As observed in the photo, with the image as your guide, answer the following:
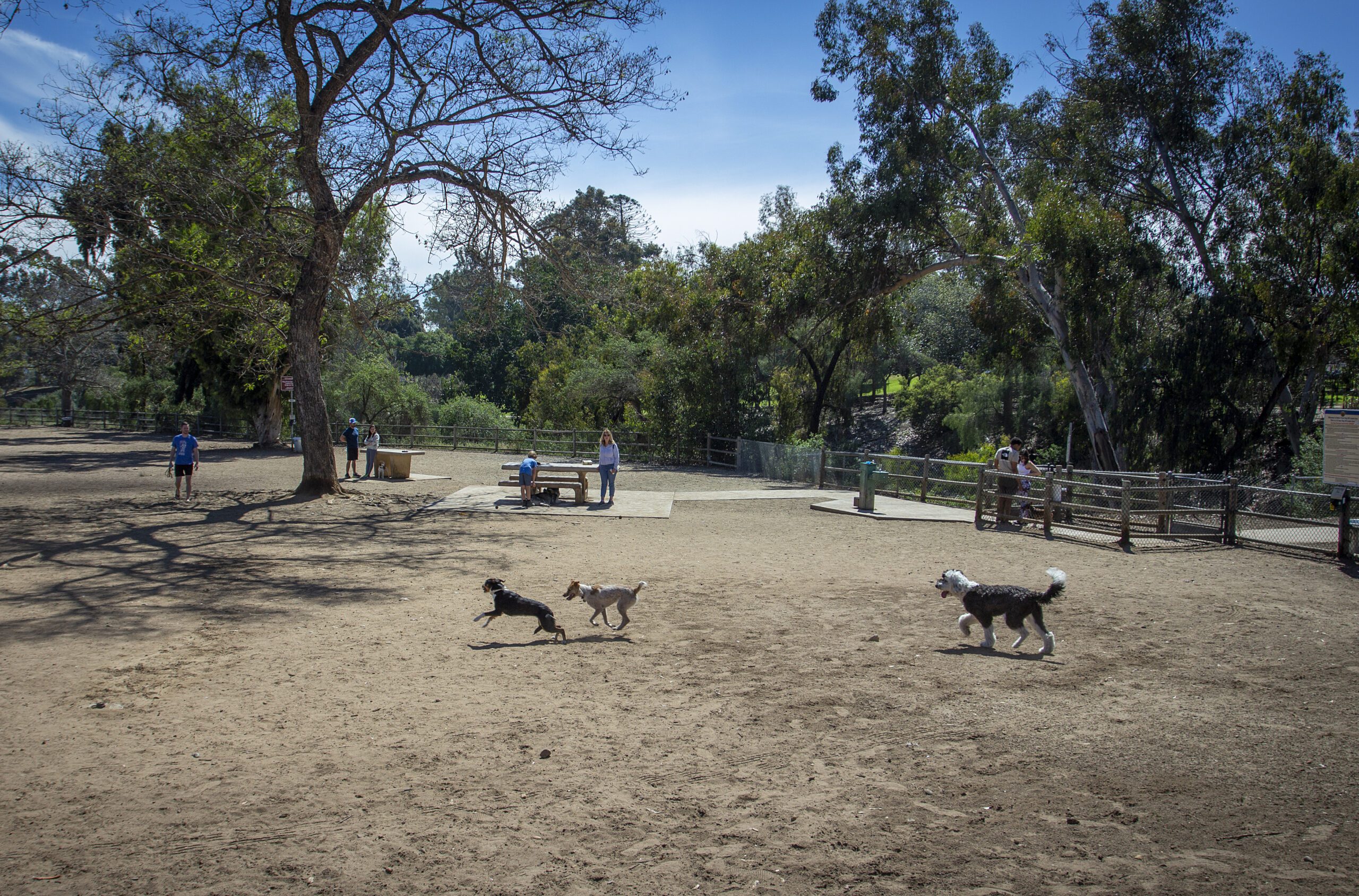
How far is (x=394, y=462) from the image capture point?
23703 millimetres

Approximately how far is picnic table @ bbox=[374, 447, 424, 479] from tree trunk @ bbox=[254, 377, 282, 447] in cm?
1463

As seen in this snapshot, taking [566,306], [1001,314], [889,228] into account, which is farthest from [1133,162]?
[566,306]

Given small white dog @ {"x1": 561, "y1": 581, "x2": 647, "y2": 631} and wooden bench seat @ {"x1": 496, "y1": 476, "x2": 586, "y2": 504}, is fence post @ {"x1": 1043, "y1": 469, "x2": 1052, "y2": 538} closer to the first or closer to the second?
wooden bench seat @ {"x1": 496, "y1": 476, "x2": 586, "y2": 504}

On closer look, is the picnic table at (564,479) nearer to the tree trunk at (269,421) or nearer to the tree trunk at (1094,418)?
the tree trunk at (1094,418)

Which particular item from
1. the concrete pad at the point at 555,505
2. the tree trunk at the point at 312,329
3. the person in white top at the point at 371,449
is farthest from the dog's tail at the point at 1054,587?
the person in white top at the point at 371,449

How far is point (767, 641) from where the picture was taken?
772cm

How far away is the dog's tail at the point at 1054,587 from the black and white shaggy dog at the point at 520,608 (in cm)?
412

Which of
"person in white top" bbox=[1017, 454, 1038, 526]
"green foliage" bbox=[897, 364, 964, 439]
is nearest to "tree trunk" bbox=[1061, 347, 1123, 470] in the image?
"person in white top" bbox=[1017, 454, 1038, 526]

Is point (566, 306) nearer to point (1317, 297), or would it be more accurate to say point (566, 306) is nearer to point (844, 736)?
point (1317, 297)

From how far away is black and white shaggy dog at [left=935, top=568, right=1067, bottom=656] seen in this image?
286 inches

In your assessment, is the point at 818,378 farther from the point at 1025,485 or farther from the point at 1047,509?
the point at 1047,509

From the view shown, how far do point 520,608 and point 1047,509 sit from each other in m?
10.8

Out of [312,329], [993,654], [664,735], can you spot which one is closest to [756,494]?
[312,329]

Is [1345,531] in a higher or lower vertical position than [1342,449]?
lower
